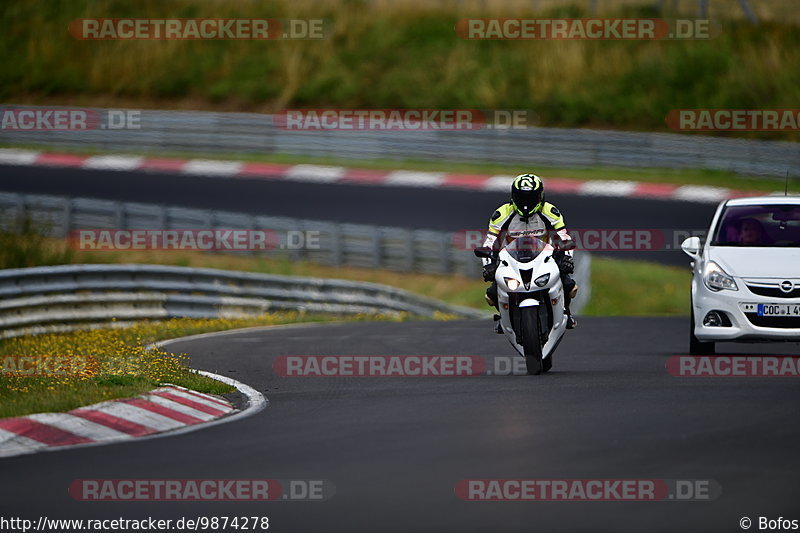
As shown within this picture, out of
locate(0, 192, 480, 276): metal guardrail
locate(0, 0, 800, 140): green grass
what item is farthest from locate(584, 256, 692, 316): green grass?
locate(0, 0, 800, 140): green grass

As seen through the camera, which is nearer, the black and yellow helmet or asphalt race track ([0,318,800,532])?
asphalt race track ([0,318,800,532])

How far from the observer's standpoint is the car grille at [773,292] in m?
13.1

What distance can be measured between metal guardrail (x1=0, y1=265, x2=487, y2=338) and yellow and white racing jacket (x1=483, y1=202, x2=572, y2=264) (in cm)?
791

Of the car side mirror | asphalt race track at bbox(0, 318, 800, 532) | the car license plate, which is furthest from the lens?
the car side mirror

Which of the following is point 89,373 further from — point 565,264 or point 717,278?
point 717,278

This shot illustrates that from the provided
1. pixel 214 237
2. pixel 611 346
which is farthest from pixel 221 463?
pixel 214 237

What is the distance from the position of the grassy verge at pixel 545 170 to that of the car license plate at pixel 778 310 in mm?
19648

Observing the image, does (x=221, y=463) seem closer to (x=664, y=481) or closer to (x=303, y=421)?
(x=303, y=421)

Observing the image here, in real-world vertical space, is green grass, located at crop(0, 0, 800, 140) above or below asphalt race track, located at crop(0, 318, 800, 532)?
above

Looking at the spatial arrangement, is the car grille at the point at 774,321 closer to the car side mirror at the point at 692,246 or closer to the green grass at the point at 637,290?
the car side mirror at the point at 692,246

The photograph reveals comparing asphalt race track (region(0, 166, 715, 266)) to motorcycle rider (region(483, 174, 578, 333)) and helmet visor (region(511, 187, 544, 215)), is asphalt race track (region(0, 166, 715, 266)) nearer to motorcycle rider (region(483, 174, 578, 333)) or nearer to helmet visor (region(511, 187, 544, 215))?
motorcycle rider (region(483, 174, 578, 333))

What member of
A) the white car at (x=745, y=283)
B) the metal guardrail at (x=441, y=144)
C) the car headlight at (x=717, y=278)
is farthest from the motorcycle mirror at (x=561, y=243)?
the metal guardrail at (x=441, y=144)

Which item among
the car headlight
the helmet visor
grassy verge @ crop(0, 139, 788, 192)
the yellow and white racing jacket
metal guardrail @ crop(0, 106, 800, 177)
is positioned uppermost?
metal guardrail @ crop(0, 106, 800, 177)

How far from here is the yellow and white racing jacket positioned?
41.7 feet
